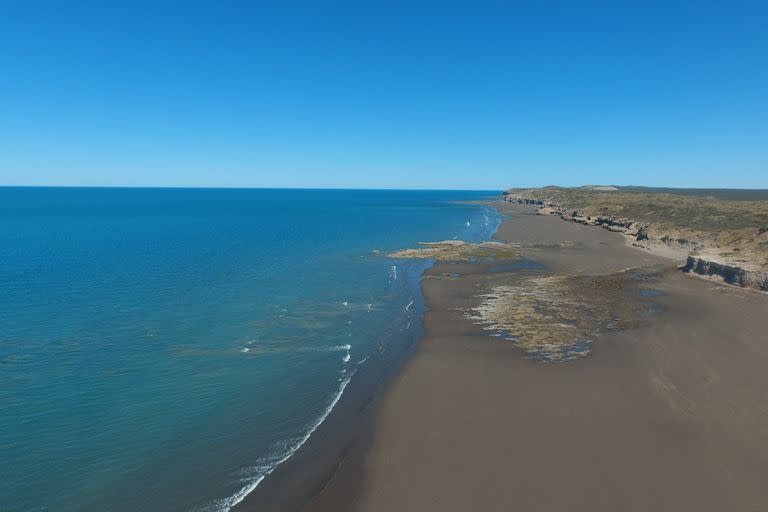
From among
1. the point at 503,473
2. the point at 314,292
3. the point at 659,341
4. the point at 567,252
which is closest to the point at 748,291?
the point at 659,341

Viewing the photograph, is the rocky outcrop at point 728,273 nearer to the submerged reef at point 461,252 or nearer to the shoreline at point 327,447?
the submerged reef at point 461,252

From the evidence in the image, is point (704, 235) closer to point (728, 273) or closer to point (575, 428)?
point (728, 273)

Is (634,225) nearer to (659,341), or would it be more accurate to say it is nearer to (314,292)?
(659,341)

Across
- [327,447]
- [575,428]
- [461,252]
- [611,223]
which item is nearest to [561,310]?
[575,428]

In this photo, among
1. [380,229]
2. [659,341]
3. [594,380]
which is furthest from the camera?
[380,229]

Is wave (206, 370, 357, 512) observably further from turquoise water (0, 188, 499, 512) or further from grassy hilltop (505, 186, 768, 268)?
grassy hilltop (505, 186, 768, 268)

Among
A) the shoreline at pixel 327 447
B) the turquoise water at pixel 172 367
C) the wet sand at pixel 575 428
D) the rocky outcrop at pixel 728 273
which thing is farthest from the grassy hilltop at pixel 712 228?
the shoreline at pixel 327 447
